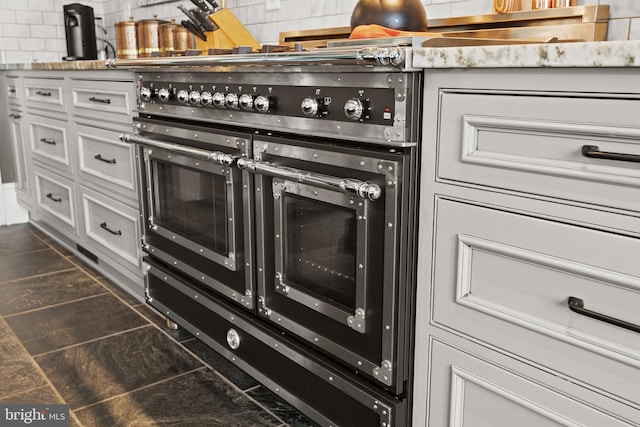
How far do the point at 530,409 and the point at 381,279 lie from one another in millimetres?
A: 382

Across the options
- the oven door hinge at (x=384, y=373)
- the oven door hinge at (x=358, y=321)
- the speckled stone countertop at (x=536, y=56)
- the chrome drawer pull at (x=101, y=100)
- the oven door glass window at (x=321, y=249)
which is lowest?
the oven door hinge at (x=384, y=373)

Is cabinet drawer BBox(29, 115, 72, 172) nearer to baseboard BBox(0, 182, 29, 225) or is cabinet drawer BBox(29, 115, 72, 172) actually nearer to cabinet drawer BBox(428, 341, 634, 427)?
baseboard BBox(0, 182, 29, 225)

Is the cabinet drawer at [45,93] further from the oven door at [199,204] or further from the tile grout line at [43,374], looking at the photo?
the tile grout line at [43,374]

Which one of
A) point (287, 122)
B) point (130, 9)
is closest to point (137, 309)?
point (287, 122)

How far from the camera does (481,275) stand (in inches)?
45.9

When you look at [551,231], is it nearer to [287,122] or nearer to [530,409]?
[530,409]

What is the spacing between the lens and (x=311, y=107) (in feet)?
4.57

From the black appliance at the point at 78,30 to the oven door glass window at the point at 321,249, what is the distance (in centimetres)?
280

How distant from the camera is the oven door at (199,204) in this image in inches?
68.2

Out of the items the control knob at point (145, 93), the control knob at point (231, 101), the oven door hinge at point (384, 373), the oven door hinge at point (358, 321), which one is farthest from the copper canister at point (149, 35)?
the oven door hinge at point (384, 373)

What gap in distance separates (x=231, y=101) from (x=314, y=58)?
0.39m

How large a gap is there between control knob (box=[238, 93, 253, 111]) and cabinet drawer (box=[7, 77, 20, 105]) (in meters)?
2.48

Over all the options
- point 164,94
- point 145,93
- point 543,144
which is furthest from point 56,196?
point 543,144

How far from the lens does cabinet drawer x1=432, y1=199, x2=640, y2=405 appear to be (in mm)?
968
